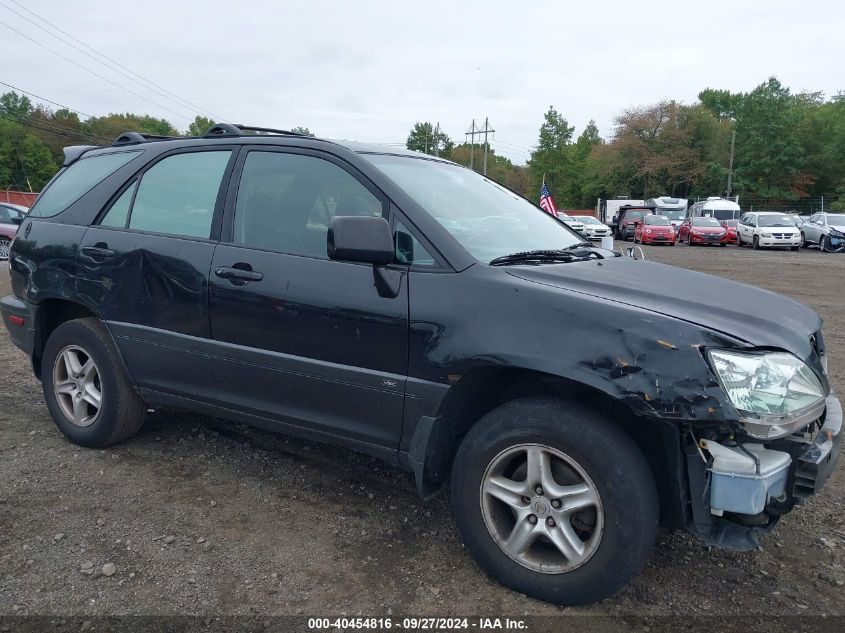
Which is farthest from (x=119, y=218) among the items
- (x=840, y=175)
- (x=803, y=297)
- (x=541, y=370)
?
(x=840, y=175)

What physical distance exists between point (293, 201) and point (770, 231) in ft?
89.7

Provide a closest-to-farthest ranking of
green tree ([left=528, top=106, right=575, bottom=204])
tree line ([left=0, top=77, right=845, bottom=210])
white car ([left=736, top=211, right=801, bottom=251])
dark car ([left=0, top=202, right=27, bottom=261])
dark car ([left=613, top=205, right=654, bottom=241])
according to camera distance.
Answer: dark car ([left=0, top=202, right=27, bottom=261]) → white car ([left=736, top=211, right=801, bottom=251]) → dark car ([left=613, top=205, right=654, bottom=241]) → tree line ([left=0, top=77, right=845, bottom=210]) → green tree ([left=528, top=106, right=575, bottom=204])

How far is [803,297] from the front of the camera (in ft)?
37.2

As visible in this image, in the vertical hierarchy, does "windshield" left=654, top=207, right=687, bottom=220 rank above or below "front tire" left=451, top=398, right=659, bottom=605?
above

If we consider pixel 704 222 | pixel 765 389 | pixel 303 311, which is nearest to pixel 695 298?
pixel 765 389

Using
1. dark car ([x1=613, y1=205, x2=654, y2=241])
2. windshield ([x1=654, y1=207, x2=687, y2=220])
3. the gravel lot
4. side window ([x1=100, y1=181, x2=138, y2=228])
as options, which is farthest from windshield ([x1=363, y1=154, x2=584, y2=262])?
windshield ([x1=654, y1=207, x2=687, y2=220])

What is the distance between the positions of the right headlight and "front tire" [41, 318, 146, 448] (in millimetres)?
3168

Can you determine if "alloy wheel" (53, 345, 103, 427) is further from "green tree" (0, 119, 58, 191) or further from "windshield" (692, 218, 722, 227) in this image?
"green tree" (0, 119, 58, 191)

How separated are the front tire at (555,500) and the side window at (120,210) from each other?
2.47 metres

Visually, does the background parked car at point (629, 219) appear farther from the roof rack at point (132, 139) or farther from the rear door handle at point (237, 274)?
the rear door handle at point (237, 274)

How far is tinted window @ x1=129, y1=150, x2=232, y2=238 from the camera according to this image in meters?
3.46

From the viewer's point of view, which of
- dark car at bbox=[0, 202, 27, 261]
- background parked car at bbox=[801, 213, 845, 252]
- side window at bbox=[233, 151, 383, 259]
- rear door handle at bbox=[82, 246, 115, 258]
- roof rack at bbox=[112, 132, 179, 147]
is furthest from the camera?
background parked car at bbox=[801, 213, 845, 252]

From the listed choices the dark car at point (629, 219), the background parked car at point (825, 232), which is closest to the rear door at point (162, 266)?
the background parked car at point (825, 232)

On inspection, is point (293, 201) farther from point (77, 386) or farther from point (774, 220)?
point (774, 220)
